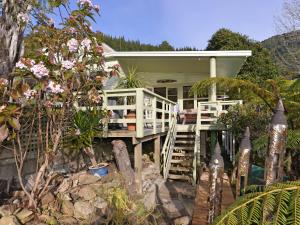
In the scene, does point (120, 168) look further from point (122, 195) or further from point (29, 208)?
point (29, 208)

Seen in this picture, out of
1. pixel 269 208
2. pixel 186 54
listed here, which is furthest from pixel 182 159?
pixel 269 208

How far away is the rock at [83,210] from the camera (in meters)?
5.05

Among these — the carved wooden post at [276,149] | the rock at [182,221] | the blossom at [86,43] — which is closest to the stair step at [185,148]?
the rock at [182,221]

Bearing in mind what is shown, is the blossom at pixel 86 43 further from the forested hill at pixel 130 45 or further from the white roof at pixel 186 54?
the forested hill at pixel 130 45

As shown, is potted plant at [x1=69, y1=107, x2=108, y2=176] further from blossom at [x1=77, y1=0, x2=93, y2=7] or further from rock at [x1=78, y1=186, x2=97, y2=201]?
blossom at [x1=77, y1=0, x2=93, y2=7]

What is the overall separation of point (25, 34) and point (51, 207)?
3712 millimetres

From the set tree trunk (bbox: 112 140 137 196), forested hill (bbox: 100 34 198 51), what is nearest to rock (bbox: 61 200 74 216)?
tree trunk (bbox: 112 140 137 196)

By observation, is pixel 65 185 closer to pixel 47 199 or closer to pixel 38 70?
pixel 47 199

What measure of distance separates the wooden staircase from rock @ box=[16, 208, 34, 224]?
201 inches

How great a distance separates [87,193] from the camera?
564 cm

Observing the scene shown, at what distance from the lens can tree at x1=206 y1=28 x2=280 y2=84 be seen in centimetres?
2380

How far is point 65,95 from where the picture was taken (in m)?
4.37

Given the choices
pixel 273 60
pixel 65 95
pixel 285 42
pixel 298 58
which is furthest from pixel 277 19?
pixel 65 95

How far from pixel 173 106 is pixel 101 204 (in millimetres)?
7129
